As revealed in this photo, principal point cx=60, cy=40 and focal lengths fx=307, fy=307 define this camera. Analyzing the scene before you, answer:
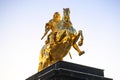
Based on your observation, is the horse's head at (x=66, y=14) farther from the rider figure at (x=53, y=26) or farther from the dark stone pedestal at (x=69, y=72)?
the dark stone pedestal at (x=69, y=72)

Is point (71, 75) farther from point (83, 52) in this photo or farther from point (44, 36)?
point (44, 36)

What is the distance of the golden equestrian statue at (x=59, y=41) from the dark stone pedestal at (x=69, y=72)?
1176mm

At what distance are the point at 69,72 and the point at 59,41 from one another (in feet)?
9.29

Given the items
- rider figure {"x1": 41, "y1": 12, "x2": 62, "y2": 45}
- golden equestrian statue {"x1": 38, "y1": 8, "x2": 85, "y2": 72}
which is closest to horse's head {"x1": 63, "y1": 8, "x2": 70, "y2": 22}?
golden equestrian statue {"x1": 38, "y1": 8, "x2": 85, "y2": 72}

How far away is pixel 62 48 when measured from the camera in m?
17.9

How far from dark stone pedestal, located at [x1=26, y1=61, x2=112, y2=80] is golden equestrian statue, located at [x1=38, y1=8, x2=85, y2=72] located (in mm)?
1176

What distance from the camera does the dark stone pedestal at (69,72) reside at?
15320 mm

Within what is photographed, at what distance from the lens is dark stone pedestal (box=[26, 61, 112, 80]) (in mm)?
15320

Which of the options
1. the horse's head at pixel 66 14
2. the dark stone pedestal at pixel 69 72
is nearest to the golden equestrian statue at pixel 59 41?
the horse's head at pixel 66 14

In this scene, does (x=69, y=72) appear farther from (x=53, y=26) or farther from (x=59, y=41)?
(x=53, y=26)

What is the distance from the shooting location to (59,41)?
58.6 feet

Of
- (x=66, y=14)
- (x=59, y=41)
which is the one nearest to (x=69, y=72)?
(x=59, y=41)

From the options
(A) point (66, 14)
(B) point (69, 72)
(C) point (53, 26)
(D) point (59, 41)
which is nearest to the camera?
(B) point (69, 72)

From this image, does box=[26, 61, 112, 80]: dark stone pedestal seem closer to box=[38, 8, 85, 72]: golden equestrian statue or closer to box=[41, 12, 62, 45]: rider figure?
box=[38, 8, 85, 72]: golden equestrian statue
